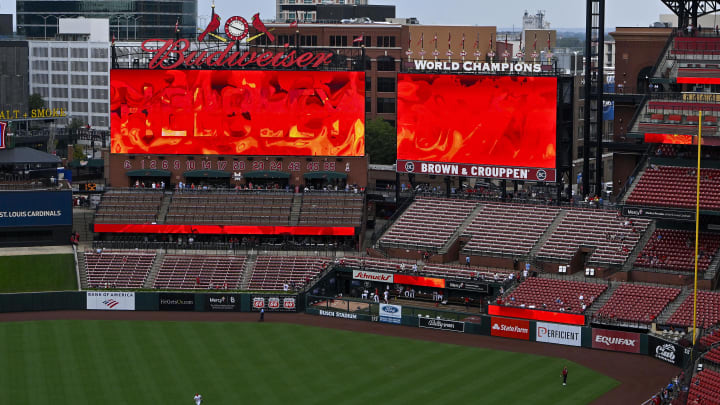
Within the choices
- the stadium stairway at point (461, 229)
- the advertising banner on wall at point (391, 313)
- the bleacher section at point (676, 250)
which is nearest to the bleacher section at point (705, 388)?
the bleacher section at point (676, 250)

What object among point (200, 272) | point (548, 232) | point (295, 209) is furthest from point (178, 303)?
point (548, 232)

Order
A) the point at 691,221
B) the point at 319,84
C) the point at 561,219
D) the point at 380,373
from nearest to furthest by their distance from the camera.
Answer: the point at 380,373 < the point at 691,221 < the point at 561,219 < the point at 319,84

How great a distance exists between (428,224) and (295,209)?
10041 mm

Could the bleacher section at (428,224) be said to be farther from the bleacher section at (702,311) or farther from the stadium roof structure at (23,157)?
the stadium roof structure at (23,157)

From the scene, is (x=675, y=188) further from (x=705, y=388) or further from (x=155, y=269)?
(x=155, y=269)

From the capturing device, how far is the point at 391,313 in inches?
3017

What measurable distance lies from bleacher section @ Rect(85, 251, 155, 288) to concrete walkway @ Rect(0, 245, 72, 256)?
6.35ft

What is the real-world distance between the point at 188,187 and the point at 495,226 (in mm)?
24511

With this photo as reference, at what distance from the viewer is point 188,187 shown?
94.3m

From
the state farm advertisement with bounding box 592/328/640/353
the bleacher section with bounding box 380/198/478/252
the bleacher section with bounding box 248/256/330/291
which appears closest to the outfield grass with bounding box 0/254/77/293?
the bleacher section with bounding box 248/256/330/291

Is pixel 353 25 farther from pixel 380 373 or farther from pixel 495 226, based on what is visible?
pixel 380 373

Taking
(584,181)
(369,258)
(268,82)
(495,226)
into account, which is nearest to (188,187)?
(268,82)

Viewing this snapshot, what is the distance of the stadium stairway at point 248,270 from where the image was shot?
83.9 m

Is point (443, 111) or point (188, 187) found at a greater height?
point (443, 111)
